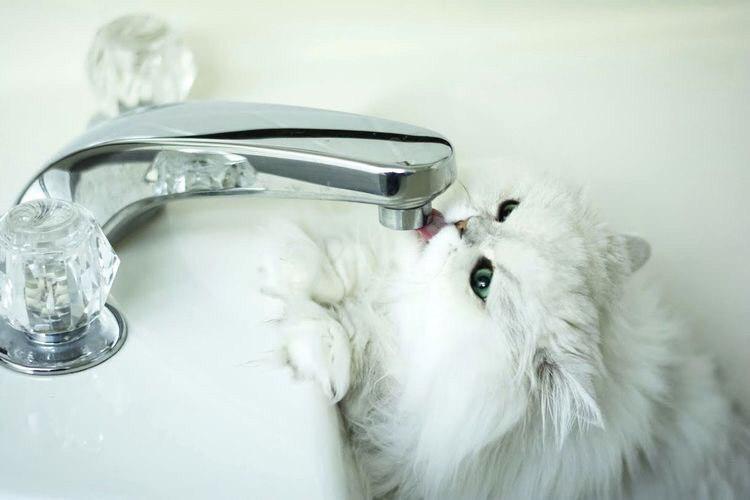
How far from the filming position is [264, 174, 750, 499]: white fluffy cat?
76cm

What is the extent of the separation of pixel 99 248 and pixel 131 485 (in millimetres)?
170

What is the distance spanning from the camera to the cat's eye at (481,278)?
79 centimetres

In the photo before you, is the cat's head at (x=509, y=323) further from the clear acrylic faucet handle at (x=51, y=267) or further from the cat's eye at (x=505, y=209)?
the clear acrylic faucet handle at (x=51, y=267)

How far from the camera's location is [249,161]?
64cm

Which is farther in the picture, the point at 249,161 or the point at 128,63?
the point at 128,63

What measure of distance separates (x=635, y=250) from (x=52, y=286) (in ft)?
1.90

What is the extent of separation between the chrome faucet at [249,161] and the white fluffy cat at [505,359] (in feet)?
0.47

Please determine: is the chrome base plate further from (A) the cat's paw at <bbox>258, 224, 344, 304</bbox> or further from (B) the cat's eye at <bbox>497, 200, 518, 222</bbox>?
(B) the cat's eye at <bbox>497, 200, 518, 222</bbox>

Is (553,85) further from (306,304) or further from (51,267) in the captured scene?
(51,267)

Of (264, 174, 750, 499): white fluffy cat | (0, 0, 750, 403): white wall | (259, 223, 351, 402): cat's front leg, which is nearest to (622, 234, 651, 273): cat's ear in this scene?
(264, 174, 750, 499): white fluffy cat

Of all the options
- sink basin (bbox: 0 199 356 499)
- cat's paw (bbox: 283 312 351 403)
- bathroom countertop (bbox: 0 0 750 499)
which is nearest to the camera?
→ sink basin (bbox: 0 199 356 499)

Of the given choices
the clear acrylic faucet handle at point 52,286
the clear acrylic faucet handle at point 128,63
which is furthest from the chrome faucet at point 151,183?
the clear acrylic faucet handle at point 128,63

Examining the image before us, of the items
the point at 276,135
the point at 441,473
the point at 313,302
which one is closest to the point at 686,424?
the point at 441,473

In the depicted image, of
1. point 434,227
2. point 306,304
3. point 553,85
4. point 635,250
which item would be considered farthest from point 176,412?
point 553,85
